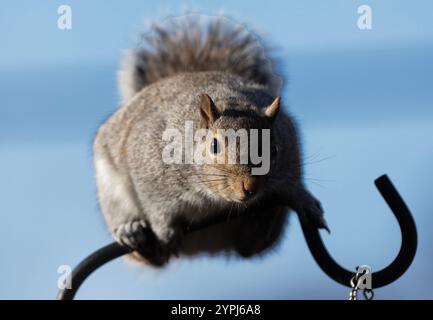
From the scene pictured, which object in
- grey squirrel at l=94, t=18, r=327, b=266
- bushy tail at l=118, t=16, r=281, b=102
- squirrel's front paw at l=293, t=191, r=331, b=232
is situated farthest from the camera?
bushy tail at l=118, t=16, r=281, b=102

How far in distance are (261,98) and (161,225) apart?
777 millimetres

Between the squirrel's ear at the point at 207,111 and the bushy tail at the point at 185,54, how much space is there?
1.18 meters

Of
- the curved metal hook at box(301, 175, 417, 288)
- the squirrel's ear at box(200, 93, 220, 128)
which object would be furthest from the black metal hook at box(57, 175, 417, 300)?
the squirrel's ear at box(200, 93, 220, 128)

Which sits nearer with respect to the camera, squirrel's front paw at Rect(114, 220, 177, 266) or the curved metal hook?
the curved metal hook

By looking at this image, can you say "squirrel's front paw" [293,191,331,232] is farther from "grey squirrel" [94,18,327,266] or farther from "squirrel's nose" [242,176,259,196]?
"squirrel's nose" [242,176,259,196]

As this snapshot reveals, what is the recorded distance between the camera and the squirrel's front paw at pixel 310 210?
4297 mm

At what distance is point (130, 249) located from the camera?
4.21 m

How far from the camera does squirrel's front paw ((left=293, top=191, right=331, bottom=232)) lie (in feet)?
14.1

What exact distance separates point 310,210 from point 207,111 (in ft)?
2.66

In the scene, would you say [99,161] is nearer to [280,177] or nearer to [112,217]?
[112,217]

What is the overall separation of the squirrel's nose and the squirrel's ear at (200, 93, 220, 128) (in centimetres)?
38

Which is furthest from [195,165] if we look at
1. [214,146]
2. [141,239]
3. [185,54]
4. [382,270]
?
[185,54]
